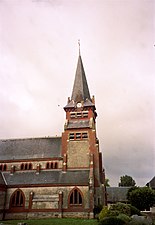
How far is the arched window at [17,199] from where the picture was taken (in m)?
40.1

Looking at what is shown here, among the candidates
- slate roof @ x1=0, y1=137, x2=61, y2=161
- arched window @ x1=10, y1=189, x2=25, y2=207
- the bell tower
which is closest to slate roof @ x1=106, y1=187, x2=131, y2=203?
the bell tower

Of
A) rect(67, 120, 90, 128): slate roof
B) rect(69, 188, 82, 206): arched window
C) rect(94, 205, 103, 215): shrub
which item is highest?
rect(67, 120, 90, 128): slate roof

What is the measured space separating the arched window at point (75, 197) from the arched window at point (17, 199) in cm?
888

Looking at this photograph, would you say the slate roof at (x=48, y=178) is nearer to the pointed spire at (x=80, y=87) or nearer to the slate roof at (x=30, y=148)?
the slate roof at (x=30, y=148)

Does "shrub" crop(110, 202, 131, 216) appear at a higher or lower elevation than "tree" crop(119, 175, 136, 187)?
lower

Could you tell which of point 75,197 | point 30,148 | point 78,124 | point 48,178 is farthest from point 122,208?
point 30,148

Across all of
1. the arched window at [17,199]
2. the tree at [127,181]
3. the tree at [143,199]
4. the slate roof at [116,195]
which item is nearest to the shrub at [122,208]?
the tree at [143,199]

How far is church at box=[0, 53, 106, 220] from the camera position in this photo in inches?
1511

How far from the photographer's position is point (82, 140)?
45.8 m

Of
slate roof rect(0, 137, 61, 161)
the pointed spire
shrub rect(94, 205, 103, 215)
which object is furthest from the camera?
the pointed spire

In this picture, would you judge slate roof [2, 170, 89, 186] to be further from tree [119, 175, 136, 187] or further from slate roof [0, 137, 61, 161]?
tree [119, 175, 136, 187]

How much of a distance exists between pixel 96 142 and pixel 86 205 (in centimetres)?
1367

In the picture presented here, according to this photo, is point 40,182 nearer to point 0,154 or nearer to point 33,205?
point 33,205

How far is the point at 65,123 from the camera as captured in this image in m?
48.0
